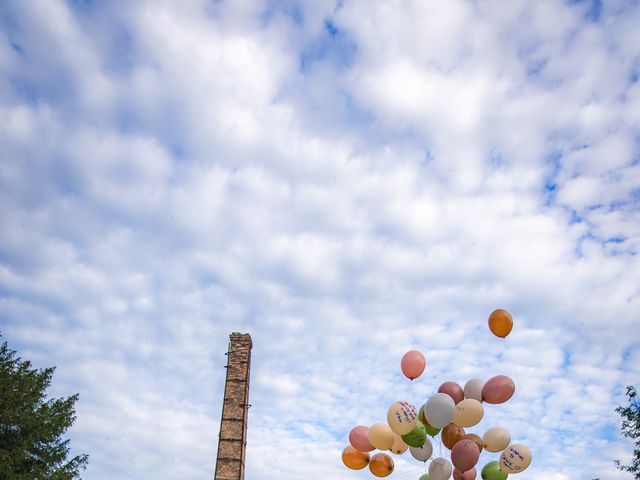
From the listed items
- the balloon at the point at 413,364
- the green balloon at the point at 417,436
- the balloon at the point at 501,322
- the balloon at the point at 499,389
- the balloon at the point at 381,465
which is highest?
the balloon at the point at 501,322

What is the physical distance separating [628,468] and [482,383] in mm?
9385

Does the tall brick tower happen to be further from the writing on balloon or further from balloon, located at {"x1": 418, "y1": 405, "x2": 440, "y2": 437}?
the writing on balloon

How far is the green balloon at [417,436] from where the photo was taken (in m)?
8.03

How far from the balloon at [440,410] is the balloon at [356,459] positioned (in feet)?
5.04

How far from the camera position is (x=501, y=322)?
8.50m

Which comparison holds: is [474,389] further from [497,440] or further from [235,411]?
[235,411]

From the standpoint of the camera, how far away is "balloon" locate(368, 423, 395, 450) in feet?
27.5

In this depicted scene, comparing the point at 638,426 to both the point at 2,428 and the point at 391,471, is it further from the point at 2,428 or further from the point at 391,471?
the point at 2,428

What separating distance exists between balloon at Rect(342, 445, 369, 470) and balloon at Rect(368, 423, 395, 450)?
0.49 meters

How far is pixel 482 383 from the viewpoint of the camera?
27.7 ft

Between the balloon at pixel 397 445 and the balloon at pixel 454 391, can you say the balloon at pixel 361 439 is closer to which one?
the balloon at pixel 397 445

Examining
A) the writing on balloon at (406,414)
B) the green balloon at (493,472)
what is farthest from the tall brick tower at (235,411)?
the green balloon at (493,472)

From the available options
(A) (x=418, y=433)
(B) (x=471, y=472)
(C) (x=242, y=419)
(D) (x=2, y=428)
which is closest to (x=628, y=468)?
(B) (x=471, y=472)

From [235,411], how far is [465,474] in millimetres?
5332
